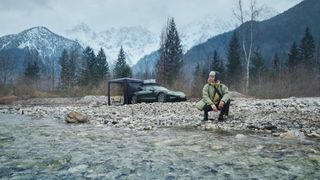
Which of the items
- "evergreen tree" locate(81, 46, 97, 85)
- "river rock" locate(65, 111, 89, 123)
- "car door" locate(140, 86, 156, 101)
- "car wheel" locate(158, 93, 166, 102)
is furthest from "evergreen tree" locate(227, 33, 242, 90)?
"river rock" locate(65, 111, 89, 123)

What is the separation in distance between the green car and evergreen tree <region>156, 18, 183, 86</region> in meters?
23.4

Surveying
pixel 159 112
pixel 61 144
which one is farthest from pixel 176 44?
pixel 61 144

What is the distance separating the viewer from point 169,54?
5803 centimetres

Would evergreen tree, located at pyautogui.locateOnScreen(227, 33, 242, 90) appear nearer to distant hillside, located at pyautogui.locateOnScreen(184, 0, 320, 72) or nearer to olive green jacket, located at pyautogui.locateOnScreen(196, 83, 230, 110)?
olive green jacket, located at pyautogui.locateOnScreen(196, 83, 230, 110)

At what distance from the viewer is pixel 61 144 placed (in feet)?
24.2

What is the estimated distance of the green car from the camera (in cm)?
2169

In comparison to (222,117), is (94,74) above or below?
above

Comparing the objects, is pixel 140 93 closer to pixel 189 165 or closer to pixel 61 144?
pixel 61 144

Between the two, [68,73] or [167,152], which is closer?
[167,152]

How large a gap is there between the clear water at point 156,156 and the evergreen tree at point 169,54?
3810cm

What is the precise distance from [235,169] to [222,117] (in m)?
5.93

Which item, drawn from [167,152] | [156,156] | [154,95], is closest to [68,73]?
[154,95]

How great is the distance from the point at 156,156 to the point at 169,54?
5236 cm

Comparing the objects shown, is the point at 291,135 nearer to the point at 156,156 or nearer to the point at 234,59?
the point at 156,156
